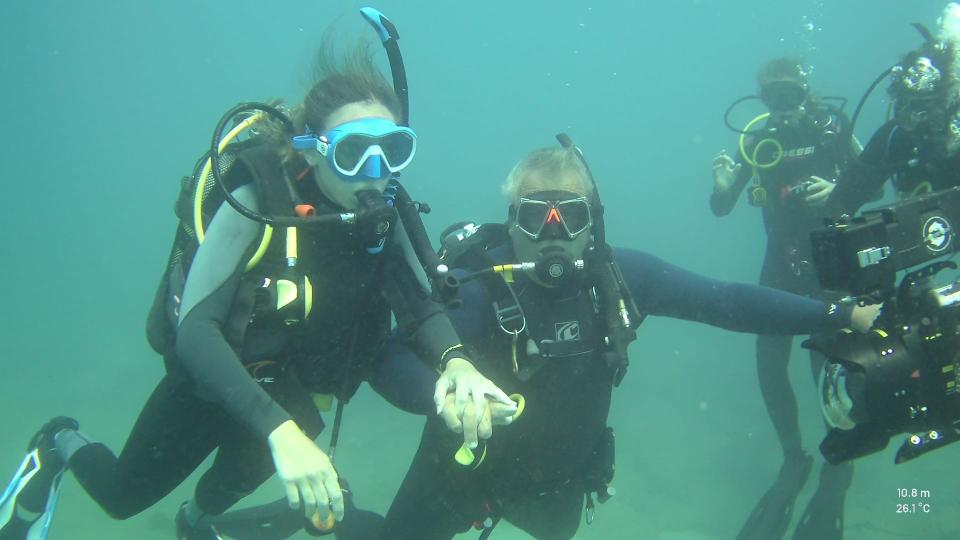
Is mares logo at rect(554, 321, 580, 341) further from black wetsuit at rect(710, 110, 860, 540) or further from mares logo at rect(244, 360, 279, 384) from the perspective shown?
black wetsuit at rect(710, 110, 860, 540)

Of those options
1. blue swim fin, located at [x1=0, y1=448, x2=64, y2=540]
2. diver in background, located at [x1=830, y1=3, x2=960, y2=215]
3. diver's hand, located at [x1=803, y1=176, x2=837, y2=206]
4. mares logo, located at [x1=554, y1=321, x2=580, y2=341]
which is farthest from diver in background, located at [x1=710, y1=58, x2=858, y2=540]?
blue swim fin, located at [x1=0, y1=448, x2=64, y2=540]

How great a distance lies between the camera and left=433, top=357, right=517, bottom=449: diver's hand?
218cm

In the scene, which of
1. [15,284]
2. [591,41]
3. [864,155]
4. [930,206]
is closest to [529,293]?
[930,206]

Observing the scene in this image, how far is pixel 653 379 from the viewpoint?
18375mm

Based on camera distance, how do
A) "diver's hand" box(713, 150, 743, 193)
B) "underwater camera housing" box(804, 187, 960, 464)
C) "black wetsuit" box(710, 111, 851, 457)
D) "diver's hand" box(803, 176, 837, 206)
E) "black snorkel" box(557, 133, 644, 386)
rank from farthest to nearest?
"diver's hand" box(713, 150, 743, 193) < "black wetsuit" box(710, 111, 851, 457) < "diver's hand" box(803, 176, 837, 206) < "black snorkel" box(557, 133, 644, 386) < "underwater camera housing" box(804, 187, 960, 464)

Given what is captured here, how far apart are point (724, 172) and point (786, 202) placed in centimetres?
78

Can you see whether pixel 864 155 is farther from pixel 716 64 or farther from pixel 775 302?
pixel 716 64

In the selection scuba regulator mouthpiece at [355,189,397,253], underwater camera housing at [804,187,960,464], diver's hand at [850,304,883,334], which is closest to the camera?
underwater camera housing at [804,187,960,464]

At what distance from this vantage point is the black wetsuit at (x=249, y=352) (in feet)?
7.43

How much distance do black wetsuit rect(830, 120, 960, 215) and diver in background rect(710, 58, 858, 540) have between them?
1459 millimetres

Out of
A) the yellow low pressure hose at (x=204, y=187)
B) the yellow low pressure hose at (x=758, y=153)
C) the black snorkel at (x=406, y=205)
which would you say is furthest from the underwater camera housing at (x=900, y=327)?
the yellow low pressure hose at (x=758, y=153)

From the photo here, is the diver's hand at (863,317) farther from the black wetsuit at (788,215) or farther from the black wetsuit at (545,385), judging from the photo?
the black wetsuit at (788,215)

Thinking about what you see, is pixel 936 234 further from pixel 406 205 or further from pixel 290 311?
pixel 290 311

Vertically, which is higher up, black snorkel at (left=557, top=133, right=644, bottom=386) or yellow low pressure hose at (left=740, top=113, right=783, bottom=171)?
yellow low pressure hose at (left=740, top=113, right=783, bottom=171)
